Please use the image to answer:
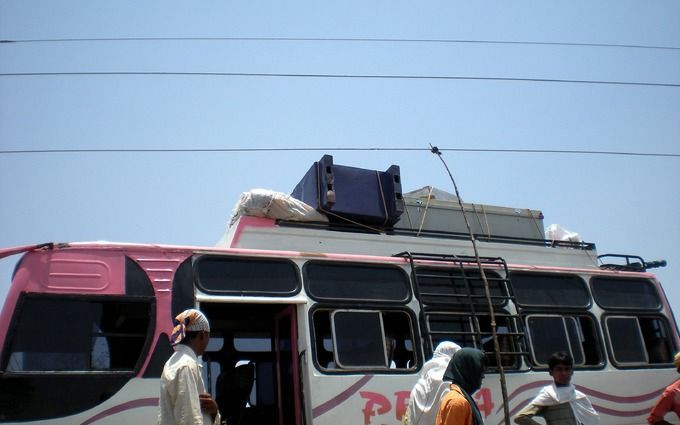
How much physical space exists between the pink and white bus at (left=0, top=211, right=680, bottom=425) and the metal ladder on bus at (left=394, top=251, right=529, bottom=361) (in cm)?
2

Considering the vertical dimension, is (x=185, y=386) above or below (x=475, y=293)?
below

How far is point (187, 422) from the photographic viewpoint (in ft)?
13.2

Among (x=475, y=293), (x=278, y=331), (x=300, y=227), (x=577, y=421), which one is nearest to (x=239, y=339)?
(x=278, y=331)

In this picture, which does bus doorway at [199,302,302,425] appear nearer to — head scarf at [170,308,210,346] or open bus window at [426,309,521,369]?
open bus window at [426,309,521,369]

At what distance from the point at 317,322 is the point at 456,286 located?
5.74 feet

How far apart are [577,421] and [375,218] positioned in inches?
136

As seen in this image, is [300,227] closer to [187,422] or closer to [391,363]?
[391,363]

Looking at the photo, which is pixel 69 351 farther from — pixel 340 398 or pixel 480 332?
pixel 480 332

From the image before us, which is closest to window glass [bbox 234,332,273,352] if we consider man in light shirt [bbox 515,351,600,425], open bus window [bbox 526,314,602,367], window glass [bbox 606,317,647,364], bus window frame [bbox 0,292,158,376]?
bus window frame [bbox 0,292,158,376]

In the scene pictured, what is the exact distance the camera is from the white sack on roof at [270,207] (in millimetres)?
7422

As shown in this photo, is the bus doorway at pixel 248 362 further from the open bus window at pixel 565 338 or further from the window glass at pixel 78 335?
the open bus window at pixel 565 338

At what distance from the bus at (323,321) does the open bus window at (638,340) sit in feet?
0.08

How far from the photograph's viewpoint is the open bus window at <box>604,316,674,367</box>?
8.16m

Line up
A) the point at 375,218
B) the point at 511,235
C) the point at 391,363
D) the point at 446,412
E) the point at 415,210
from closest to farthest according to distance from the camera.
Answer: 1. the point at 446,412
2. the point at 391,363
3. the point at 375,218
4. the point at 415,210
5. the point at 511,235
